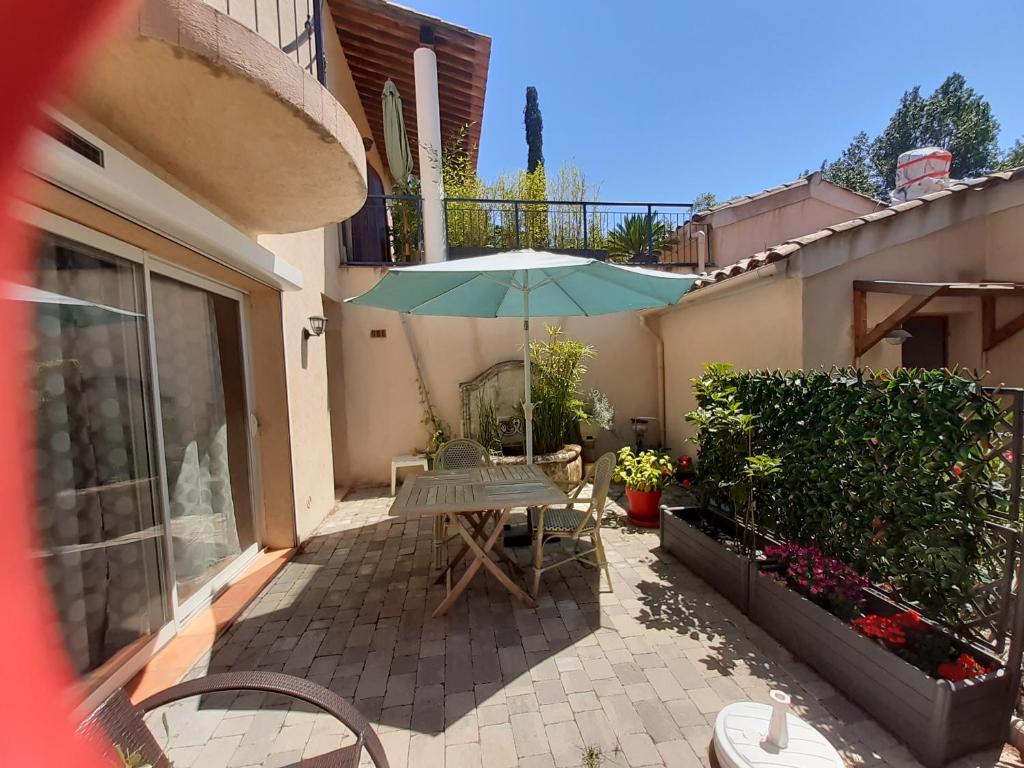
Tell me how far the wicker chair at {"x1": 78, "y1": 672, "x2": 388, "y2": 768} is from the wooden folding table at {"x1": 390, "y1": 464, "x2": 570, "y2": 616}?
1.44m

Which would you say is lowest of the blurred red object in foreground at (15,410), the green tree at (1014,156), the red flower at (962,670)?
the red flower at (962,670)

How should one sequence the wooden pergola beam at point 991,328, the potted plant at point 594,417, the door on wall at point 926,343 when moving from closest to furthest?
the wooden pergola beam at point 991,328 → the door on wall at point 926,343 → the potted plant at point 594,417

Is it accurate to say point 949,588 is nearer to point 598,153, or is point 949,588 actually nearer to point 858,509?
point 858,509

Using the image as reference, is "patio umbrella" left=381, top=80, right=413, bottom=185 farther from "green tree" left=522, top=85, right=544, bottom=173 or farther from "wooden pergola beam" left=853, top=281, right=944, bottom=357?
"green tree" left=522, top=85, right=544, bottom=173

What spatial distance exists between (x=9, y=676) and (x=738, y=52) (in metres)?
14.9

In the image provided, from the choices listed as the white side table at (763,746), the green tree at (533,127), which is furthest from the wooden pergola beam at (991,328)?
the green tree at (533,127)

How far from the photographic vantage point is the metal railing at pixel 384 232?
25.9 ft

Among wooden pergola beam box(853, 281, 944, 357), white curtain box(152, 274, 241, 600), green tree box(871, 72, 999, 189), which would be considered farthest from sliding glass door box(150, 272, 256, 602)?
green tree box(871, 72, 999, 189)

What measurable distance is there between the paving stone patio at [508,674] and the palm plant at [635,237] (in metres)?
6.59

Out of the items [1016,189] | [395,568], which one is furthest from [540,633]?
[1016,189]

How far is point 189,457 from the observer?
3572 mm

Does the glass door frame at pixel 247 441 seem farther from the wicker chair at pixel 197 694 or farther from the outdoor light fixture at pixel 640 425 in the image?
the outdoor light fixture at pixel 640 425

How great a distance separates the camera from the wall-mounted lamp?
5595 mm

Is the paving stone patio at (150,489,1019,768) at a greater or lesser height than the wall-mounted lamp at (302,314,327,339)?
lesser
